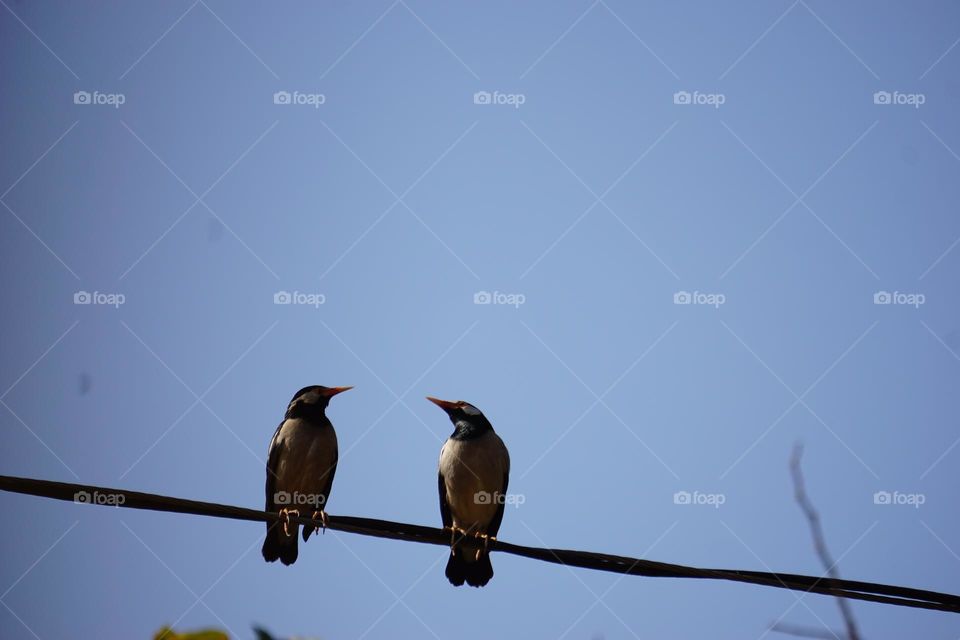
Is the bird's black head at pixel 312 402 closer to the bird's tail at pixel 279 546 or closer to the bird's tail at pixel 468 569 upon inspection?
the bird's tail at pixel 279 546

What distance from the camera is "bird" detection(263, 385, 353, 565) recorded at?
20.5 feet

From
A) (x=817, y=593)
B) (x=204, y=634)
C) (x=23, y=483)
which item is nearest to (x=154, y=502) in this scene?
(x=23, y=483)

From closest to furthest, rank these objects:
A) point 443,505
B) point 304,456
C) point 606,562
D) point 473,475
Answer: point 606,562 < point 304,456 < point 473,475 < point 443,505

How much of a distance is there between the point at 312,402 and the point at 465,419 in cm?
107

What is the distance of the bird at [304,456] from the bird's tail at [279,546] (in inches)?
3.5

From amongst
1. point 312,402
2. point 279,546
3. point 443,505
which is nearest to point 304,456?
point 312,402

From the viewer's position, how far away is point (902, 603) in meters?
3.59

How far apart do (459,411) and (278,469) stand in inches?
51.7

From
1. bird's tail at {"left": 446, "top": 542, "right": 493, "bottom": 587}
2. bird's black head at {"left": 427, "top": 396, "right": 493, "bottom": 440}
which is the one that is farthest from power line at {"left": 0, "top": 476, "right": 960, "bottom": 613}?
bird's black head at {"left": 427, "top": 396, "right": 493, "bottom": 440}

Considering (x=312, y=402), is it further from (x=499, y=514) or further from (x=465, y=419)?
(x=499, y=514)

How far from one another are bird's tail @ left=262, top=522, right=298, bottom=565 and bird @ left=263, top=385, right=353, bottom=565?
3.5 inches

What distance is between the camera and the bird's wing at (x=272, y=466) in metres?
6.32

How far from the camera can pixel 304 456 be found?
623 centimetres

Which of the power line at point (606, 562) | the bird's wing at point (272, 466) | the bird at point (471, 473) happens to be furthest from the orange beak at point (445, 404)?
the power line at point (606, 562)
